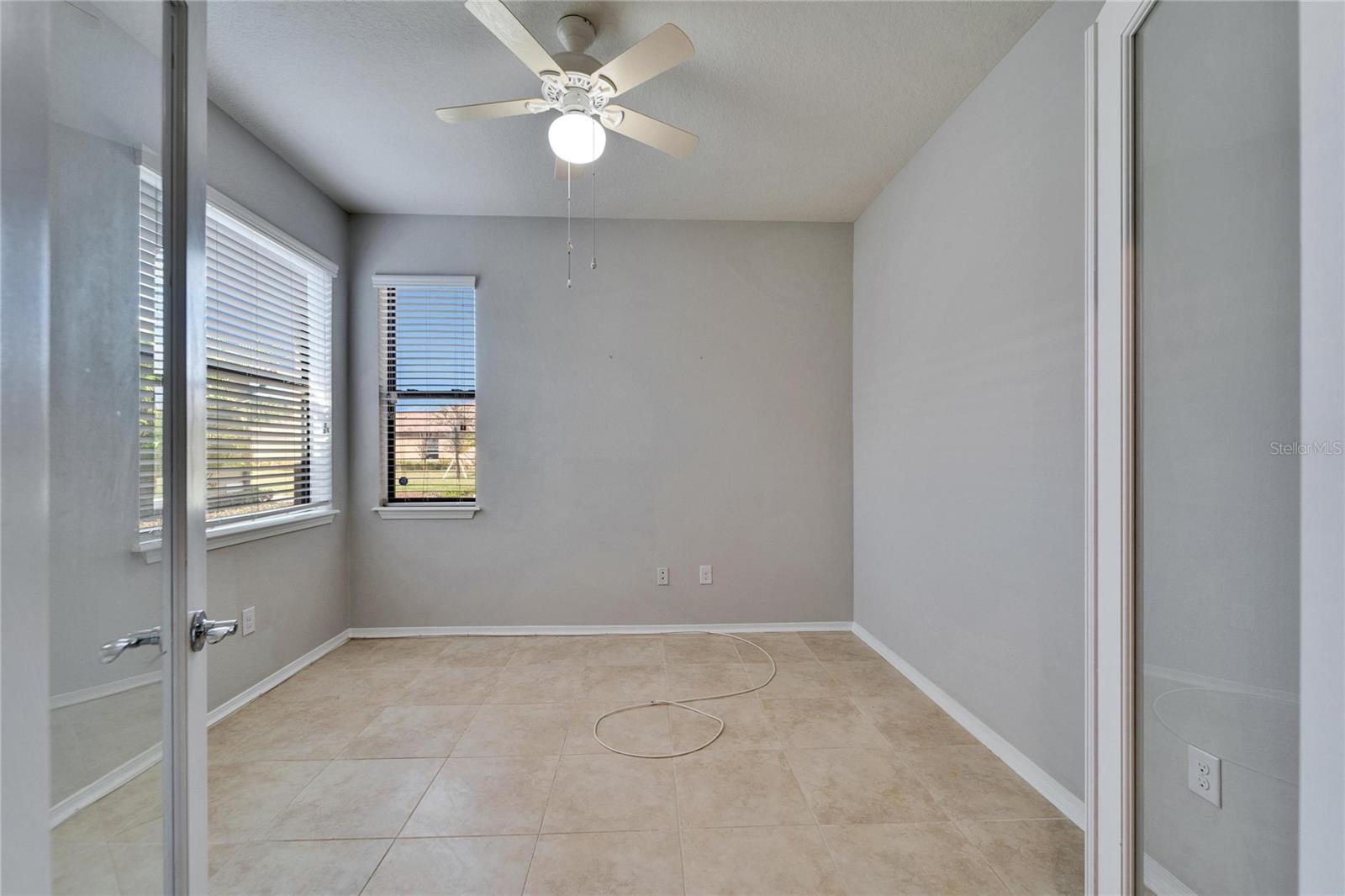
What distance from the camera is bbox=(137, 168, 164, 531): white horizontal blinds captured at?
0.83 metres

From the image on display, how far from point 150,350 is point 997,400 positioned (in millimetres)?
2461

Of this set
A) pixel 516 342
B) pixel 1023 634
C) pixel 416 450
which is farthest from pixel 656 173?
pixel 1023 634

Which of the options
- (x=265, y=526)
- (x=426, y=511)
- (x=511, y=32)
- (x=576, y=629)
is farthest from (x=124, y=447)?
(x=576, y=629)

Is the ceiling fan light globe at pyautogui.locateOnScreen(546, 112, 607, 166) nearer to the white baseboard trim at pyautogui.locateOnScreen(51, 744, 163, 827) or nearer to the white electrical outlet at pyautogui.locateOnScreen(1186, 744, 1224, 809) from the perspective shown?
the white baseboard trim at pyautogui.locateOnScreen(51, 744, 163, 827)

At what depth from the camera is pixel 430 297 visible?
3.36m

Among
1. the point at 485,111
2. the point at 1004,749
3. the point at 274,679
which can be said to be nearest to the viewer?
the point at 485,111

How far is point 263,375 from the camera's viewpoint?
257cm

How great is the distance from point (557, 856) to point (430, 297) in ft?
10.1

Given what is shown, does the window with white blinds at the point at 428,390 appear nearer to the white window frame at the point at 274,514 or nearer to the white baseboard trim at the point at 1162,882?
the white window frame at the point at 274,514

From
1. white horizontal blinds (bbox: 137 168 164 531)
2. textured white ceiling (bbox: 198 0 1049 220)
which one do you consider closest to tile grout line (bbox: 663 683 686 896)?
white horizontal blinds (bbox: 137 168 164 531)

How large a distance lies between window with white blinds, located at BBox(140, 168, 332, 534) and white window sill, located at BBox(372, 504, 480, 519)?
1.08ft

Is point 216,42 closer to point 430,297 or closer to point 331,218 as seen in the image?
point 331,218

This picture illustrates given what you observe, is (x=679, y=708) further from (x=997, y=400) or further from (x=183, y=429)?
(x=183, y=429)

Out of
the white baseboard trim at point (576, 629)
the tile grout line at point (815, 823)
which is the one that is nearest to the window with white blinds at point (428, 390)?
the white baseboard trim at point (576, 629)
